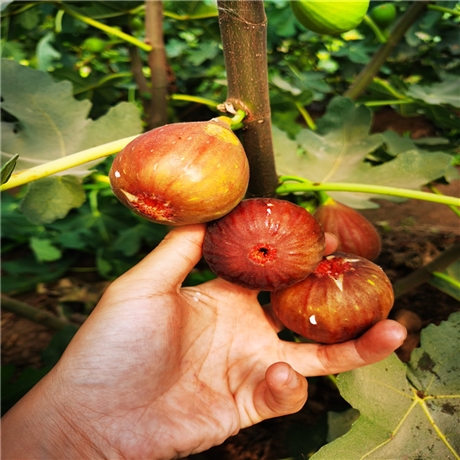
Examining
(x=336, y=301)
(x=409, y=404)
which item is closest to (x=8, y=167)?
(x=336, y=301)

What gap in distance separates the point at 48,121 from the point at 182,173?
581 mm

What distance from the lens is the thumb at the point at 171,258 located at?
1.04m

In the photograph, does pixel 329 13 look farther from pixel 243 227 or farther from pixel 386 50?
pixel 386 50

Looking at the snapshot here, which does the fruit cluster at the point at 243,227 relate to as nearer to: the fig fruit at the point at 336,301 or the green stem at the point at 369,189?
the fig fruit at the point at 336,301

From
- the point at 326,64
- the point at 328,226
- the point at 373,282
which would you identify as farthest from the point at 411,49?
the point at 373,282

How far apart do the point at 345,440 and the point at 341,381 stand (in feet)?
0.39

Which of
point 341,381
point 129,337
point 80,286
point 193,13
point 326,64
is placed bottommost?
point 80,286

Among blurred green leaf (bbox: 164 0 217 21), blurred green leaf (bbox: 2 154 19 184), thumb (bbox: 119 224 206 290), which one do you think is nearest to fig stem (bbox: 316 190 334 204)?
thumb (bbox: 119 224 206 290)

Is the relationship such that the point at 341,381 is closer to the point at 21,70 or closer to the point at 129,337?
the point at 129,337

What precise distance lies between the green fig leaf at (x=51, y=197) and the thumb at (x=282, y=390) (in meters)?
0.63

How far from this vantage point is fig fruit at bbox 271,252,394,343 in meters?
0.92

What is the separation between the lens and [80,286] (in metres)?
2.32

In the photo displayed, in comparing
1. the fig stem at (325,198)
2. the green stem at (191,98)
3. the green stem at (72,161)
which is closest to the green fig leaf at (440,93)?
the fig stem at (325,198)

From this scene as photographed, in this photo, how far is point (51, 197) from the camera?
1132 mm
